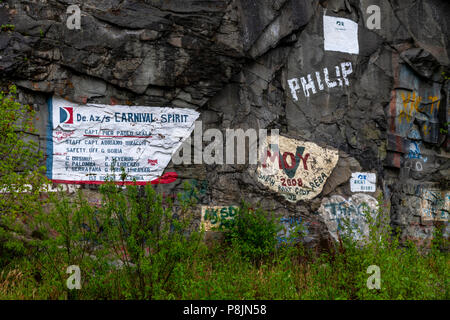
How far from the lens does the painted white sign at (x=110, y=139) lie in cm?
695

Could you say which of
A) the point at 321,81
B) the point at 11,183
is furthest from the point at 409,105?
the point at 11,183

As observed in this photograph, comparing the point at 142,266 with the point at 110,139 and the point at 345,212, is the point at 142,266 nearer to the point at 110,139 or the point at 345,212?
the point at 110,139

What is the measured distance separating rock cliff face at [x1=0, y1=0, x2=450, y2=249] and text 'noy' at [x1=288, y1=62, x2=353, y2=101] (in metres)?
0.02

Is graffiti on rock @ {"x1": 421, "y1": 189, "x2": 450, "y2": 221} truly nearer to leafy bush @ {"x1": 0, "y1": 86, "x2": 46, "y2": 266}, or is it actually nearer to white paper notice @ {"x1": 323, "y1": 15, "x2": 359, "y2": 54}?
white paper notice @ {"x1": 323, "y1": 15, "x2": 359, "y2": 54}

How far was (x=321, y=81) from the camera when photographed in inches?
321

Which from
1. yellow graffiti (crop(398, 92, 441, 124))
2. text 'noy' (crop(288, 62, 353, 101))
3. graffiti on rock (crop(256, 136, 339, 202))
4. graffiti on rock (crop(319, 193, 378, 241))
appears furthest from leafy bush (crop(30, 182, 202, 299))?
yellow graffiti (crop(398, 92, 441, 124))

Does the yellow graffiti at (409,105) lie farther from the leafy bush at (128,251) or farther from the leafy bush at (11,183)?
the leafy bush at (11,183)

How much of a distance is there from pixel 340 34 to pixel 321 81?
3.39ft

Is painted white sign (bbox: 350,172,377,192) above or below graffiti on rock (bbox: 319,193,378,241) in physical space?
above

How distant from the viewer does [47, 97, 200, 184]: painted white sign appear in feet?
22.8

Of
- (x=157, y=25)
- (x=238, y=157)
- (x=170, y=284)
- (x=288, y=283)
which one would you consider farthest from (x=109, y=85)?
(x=288, y=283)

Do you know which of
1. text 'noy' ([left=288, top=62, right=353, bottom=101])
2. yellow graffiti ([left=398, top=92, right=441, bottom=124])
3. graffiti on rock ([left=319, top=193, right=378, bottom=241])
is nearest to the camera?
graffiti on rock ([left=319, top=193, right=378, bottom=241])

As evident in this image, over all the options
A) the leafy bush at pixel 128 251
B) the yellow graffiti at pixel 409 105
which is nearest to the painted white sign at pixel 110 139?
the leafy bush at pixel 128 251

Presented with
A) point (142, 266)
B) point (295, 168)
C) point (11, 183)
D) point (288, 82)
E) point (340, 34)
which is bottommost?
point (142, 266)
